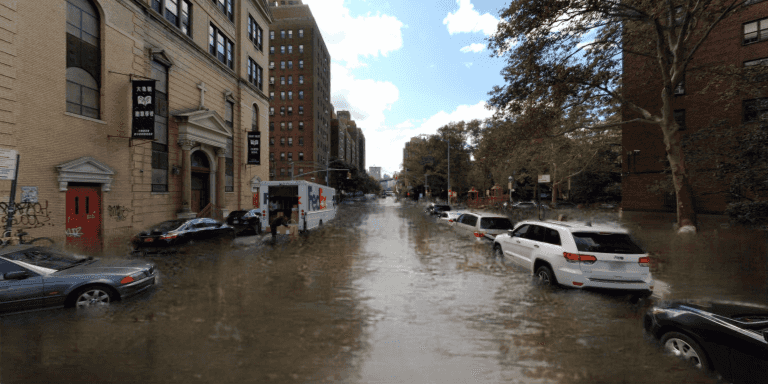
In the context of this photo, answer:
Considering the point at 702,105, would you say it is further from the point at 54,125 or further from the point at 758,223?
the point at 54,125

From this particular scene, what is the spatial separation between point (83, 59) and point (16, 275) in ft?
44.2

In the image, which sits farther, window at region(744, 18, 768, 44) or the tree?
window at region(744, 18, 768, 44)

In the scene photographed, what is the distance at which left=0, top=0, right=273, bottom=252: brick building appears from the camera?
12.5 m

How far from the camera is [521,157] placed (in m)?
22.2

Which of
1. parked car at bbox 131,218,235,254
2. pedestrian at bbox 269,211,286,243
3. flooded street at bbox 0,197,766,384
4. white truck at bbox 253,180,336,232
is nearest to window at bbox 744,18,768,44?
flooded street at bbox 0,197,766,384

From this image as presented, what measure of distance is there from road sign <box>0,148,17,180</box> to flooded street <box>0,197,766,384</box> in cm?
705

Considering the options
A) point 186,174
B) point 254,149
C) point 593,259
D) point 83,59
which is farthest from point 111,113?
point 593,259

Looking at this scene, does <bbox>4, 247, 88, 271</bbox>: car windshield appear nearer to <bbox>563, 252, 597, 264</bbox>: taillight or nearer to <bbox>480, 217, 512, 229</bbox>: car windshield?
<bbox>563, 252, 597, 264</bbox>: taillight

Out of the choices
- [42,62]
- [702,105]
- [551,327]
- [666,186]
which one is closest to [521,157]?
[666,186]

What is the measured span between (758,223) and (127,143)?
2280 centimetres

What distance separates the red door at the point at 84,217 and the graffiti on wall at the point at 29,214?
1197mm

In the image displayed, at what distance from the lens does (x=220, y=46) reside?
26.0 m

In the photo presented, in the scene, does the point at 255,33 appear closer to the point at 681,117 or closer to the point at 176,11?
the point at 176,11

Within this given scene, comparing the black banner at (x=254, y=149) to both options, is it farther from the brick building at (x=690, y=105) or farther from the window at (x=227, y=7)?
the brick building at (x=690, y=105)
